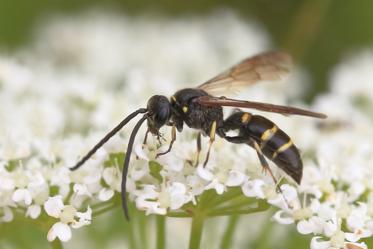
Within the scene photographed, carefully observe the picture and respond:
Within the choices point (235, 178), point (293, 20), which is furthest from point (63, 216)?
point (293, 20)

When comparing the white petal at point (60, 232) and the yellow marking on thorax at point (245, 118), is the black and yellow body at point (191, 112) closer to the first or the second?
the yellow marking on thorax at point (245, 118)

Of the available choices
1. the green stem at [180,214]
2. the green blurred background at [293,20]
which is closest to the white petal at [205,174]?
the green stem at [180,214]

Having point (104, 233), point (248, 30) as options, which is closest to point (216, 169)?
point (104, 233)

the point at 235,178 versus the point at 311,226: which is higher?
the point at 235,178

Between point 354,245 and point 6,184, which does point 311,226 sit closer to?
point 354,245

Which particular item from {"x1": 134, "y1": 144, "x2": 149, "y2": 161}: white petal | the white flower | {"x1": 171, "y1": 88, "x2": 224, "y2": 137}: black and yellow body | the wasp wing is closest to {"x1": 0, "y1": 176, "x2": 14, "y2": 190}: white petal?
the white flower

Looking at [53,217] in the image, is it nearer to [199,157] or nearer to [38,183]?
[38,183]
